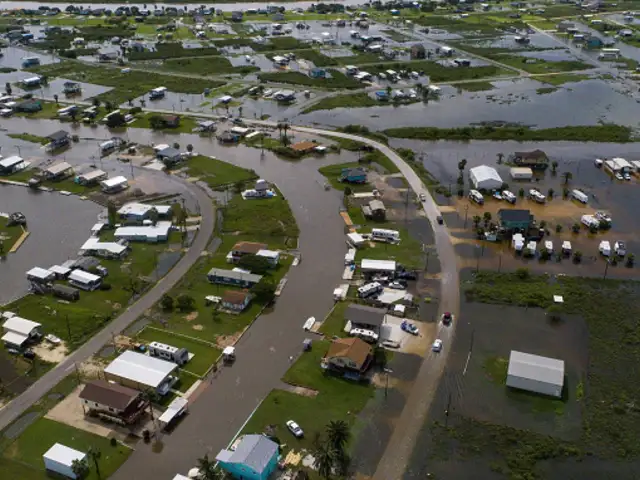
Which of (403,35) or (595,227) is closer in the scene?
(595,227)

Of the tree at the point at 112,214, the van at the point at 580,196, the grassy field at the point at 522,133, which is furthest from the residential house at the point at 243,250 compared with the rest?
the grassy field at the point at 522,133

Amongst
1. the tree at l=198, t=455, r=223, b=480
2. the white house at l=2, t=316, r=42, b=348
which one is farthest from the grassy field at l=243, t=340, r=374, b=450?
the white house at l=2, t=316, r=42, b=348

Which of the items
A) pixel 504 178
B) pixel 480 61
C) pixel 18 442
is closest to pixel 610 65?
pixel 480 61

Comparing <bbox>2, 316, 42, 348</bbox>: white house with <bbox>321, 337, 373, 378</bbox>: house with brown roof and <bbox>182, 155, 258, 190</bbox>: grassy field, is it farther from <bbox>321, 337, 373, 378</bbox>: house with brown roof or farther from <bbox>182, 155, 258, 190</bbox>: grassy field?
<bbox>182, 155, 258, 190</bbox>: grassy field

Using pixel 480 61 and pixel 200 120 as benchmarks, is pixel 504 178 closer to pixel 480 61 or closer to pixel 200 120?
pixel 200 120

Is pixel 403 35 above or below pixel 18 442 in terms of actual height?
above

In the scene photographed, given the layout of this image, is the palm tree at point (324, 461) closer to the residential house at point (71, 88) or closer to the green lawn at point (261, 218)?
the green lawn at point (261, 218)

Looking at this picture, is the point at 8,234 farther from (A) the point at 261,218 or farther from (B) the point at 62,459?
(B) the point at 62,459

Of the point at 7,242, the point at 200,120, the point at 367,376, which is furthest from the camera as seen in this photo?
the point at 200,120
